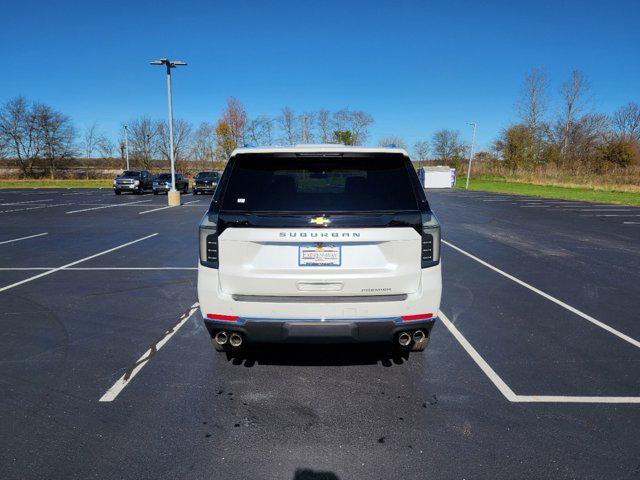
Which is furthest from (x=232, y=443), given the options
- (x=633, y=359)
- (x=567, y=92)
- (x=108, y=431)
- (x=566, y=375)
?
(x=567, y=92)

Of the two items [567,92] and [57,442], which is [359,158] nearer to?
[57,442]

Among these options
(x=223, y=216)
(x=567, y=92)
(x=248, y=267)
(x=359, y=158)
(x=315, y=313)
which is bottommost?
(x=315, y=313)

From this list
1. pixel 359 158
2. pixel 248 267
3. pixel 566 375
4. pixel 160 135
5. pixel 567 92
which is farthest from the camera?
pixel 160 135

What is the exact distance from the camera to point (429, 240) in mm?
3279

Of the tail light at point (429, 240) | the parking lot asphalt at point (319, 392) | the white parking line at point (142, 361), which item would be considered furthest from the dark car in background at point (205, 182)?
the tail light at point (429, 240)

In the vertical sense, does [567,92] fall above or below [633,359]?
above

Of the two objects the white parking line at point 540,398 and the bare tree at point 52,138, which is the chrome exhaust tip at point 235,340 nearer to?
the white parking line at point 540,398

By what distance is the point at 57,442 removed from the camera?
284cm

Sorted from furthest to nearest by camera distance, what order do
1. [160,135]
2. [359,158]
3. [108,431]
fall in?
[160,135] → [359,158] → [108,431]

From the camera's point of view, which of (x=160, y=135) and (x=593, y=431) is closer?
(x=593, y=431)

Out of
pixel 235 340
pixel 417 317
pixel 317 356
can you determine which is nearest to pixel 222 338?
pixel 235 340

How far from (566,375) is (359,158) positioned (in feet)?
9.03

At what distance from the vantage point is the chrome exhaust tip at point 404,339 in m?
3.34

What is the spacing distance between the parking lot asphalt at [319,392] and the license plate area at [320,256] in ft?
3.76
